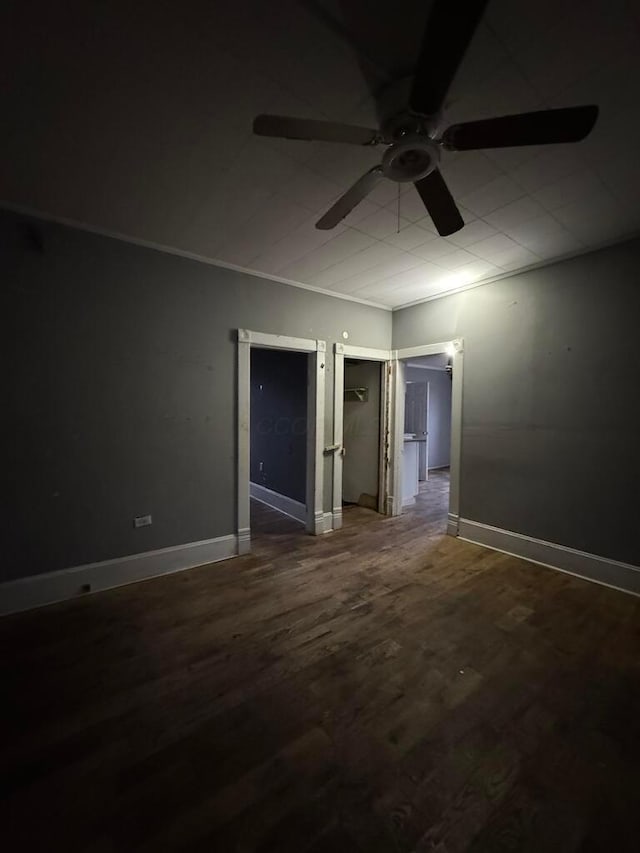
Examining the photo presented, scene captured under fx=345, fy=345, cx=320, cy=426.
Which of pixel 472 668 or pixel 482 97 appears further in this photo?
pixel 472 668

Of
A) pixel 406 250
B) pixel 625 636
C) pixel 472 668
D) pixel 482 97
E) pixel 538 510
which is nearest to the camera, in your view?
pixel 482 97

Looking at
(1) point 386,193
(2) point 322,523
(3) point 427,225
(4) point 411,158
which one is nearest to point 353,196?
(4) point 411,158

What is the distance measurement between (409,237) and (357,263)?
1.93 ft

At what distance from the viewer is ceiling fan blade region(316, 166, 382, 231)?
1.54m

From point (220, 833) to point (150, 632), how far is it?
128cm

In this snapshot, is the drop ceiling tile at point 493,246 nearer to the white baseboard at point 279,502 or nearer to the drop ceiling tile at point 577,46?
the drop ceiling tile at point 577,46

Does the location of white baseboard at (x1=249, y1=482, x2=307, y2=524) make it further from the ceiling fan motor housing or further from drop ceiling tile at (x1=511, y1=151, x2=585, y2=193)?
drop ceiling tile at (x1=511, y1=151, x2=585, y2=193)

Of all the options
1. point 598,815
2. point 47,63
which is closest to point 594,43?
point 47,63

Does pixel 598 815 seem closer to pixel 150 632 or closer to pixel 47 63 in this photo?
pixel 150 632

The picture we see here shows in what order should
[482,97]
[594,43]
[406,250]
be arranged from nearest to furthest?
1. [594,43]
2. [482,97]
3. [406,250]

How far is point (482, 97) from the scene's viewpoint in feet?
4.83

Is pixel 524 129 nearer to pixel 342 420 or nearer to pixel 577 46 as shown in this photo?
pixel 577 46

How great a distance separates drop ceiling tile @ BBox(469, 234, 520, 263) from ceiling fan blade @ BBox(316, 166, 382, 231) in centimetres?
148

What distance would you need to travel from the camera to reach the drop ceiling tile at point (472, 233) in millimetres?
2428
